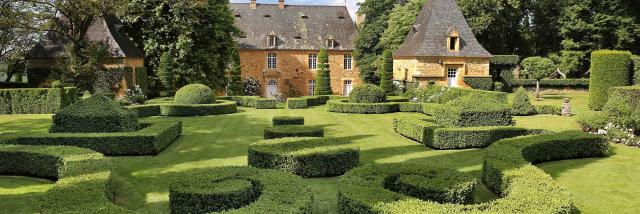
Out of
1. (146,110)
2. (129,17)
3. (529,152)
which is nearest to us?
(529,152)

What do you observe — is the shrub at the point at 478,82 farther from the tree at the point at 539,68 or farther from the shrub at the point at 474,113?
the shrub at the point at 474,113

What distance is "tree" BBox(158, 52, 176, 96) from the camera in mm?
33875

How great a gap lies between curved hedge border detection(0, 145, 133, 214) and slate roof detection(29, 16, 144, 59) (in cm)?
2253

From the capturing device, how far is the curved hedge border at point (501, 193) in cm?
691

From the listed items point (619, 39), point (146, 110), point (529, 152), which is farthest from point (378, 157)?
point (619, 39)

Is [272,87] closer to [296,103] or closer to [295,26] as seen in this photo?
[295,26]

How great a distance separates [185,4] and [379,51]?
20.4 meters

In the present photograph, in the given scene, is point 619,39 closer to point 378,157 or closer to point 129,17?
point 378,157

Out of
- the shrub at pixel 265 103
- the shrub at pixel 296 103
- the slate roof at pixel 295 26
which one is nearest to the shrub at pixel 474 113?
the shrub at pixel 296 103

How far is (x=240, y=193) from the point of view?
8.08 meters

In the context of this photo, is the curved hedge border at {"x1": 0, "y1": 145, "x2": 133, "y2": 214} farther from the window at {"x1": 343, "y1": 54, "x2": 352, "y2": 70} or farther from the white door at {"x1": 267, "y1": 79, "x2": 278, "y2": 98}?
the window at {"x1": 343, "y1": 54, "x2": 352, "y2": 70}

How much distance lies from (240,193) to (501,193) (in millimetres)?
5398

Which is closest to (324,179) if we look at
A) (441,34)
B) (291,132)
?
(291,132)

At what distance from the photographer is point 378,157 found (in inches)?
556
